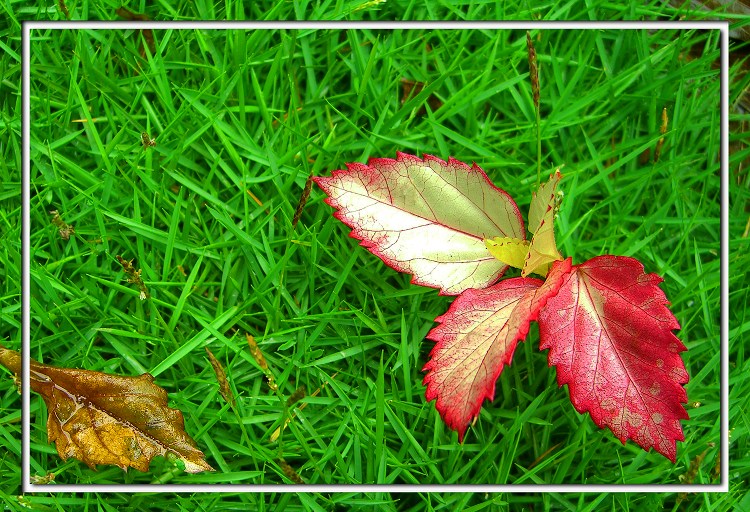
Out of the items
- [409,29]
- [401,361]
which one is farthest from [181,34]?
[401,361]

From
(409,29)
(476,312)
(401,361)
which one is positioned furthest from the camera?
(409,29)

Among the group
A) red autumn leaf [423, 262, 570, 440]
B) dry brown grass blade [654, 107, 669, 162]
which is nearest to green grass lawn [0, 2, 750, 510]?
dry brown grass blade [654, 107, 669, 162]

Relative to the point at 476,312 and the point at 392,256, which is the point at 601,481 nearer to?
the point at 476,312

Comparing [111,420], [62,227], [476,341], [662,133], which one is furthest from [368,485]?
[662,133]

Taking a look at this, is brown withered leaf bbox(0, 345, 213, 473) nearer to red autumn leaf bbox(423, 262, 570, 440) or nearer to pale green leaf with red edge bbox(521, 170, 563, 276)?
red autumn leaf bbox(423, 262, 570, 440)

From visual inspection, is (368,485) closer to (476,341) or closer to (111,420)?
(476,341)

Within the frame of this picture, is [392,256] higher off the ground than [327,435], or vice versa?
[392,256]

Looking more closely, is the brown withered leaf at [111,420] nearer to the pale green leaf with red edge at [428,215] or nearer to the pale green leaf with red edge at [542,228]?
the pale green leaf with red edge at [428,215]
